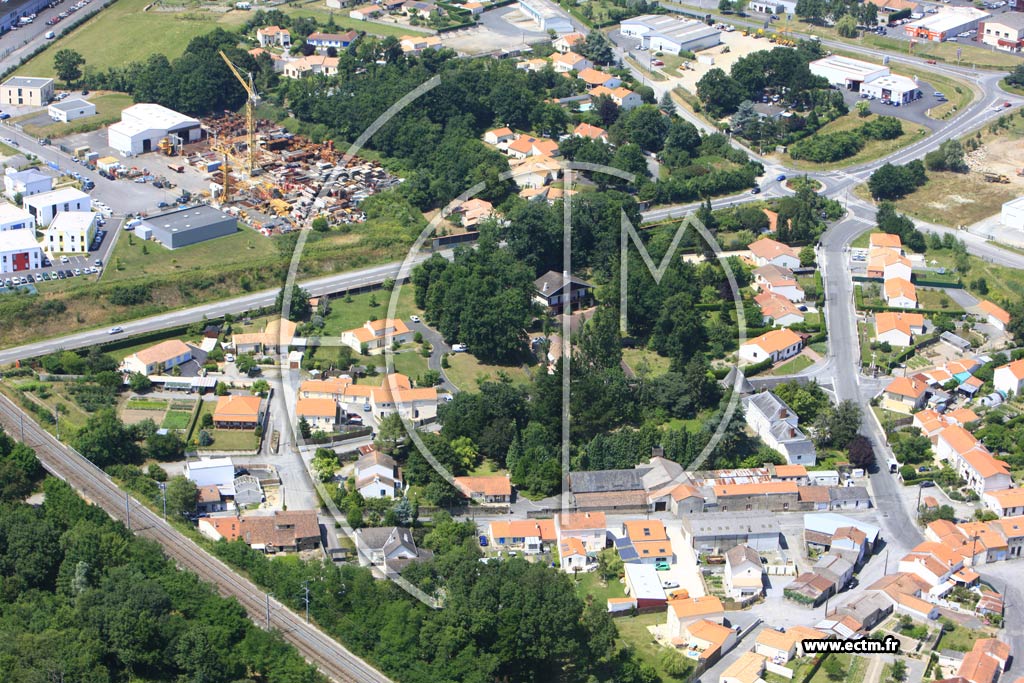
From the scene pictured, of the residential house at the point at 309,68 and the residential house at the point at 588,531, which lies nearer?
the residential house at the point at 588,531

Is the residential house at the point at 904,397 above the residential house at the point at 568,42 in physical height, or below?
above

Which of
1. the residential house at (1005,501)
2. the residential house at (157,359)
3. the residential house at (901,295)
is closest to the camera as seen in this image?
the residential house at (1005,501)

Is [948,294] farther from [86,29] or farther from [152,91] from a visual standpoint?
[86,29]

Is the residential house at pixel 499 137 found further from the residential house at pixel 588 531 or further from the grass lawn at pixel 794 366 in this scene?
the residential house at pixel 588 531

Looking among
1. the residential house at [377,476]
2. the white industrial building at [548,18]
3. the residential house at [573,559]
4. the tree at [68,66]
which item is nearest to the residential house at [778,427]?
the residential house at [573,559]

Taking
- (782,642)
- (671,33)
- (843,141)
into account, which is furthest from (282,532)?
(671,33)

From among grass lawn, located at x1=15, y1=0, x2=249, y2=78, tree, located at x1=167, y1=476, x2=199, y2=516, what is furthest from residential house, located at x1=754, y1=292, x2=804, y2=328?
grass lawn, located at x1=15, y1=0, x2=249, y2=78
